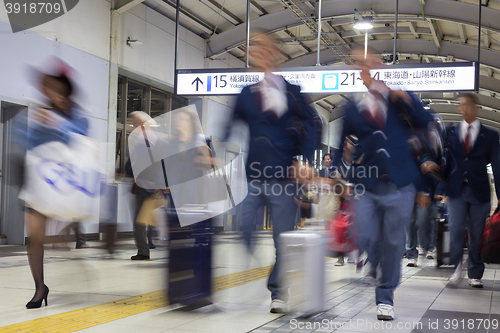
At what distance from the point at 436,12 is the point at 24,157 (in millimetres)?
11129

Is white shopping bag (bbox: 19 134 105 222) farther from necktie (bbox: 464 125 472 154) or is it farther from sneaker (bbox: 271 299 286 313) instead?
necktie (bbox: 464 125 472 154)

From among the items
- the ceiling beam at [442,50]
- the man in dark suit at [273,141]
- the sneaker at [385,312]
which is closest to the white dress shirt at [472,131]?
the man in dark suit at [273,141]

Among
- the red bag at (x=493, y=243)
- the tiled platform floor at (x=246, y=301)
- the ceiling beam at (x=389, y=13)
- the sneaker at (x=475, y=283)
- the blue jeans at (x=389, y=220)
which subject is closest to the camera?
the tiled platform floor at (x=246, y=301)

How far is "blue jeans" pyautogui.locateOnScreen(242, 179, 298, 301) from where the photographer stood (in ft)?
13.2

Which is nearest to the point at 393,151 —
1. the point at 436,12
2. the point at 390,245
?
the point at 390,245

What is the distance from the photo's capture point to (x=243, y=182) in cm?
425

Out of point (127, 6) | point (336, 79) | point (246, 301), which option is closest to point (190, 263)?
point (246, 301)

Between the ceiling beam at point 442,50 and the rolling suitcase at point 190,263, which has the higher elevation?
the ceiling beam at point 442,50

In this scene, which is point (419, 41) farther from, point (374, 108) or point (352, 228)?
point (374, 108)

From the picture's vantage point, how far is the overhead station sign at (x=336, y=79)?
988 centimetres

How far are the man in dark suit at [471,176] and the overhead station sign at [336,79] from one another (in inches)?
164

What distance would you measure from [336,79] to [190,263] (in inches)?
277

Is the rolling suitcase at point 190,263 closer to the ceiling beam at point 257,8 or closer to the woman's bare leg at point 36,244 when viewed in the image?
the woman's bare leg at point 36,244

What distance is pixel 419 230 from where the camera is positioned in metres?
8.66
